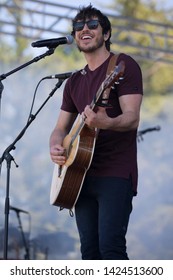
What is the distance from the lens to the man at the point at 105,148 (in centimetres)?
300

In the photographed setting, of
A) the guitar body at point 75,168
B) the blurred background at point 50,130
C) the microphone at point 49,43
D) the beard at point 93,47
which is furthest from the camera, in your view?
the blurred background at point 50,130

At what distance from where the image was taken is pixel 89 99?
10.7 feet

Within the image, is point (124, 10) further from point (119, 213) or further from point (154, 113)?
point (119, 213)

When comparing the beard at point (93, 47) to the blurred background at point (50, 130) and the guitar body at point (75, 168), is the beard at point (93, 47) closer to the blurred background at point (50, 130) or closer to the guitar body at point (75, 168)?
the guitar body at point (75, 168)

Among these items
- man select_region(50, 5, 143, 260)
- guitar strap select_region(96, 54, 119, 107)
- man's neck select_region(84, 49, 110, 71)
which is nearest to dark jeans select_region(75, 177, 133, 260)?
man select_region(50, 5, 143, 260)

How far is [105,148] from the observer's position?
3.14 metres

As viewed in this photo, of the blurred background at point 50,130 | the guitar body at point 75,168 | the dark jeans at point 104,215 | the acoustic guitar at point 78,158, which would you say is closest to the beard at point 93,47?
the acoustic guitar at point 78,158

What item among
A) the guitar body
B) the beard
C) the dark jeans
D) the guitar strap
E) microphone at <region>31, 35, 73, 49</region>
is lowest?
the dark jeans

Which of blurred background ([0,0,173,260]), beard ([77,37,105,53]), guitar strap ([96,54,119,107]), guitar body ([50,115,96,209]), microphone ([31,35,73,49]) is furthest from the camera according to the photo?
blurred background ([0,0,173,260])

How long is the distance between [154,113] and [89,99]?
486cm

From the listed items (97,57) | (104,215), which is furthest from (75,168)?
(97,57)

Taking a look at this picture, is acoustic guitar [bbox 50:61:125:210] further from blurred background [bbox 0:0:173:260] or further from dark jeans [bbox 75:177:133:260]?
blurred background [bbox 0:0:173:260]

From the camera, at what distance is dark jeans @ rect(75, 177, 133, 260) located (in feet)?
9.83
